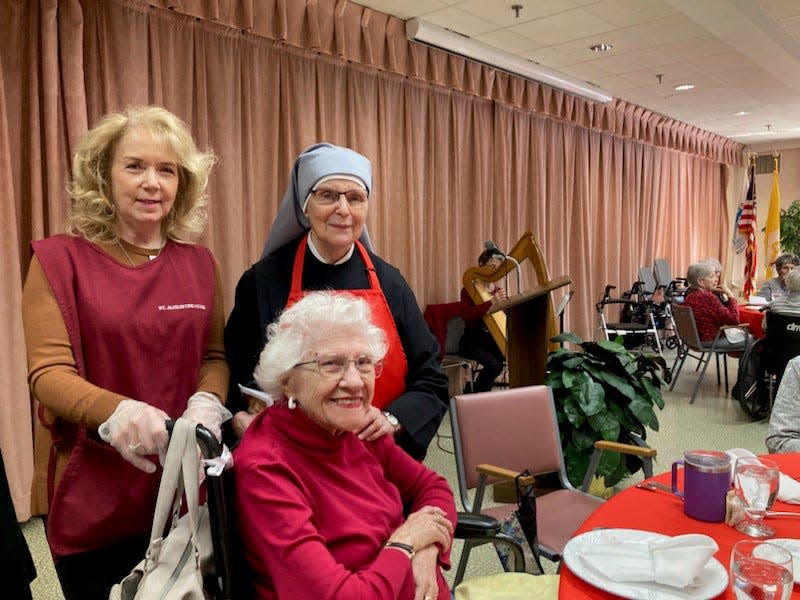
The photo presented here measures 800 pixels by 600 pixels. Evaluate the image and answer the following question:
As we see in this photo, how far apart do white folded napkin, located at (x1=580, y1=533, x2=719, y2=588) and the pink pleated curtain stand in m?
2.74

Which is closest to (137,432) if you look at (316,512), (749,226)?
(316,512)

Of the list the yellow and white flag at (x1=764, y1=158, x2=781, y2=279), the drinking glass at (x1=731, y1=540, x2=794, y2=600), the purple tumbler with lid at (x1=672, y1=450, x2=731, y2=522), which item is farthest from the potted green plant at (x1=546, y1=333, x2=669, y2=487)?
the yellow and white flag at (x1=764, y1=158, x2=781, y2=279)

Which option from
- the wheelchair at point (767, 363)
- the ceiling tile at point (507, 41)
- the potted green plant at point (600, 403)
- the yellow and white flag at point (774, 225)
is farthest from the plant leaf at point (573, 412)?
the yellow and white flag at point (774, 225)

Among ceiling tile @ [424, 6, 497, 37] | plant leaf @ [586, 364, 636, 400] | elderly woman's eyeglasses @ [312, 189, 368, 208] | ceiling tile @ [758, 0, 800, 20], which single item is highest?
ceiling tile @ [758, 0, 800, 20]

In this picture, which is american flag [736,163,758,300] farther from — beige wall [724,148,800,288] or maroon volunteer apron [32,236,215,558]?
maroon volunteer apron [32,236,215,558]

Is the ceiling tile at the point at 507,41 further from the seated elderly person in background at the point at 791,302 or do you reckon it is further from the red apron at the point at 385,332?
the red apron at the point at 385,332

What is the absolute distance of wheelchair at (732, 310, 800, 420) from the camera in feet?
13.5

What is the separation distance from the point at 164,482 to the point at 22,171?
256 centimetres

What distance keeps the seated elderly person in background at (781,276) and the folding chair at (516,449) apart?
15.2 feet

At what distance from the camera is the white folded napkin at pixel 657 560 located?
3.31ft

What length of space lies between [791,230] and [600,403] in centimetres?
825

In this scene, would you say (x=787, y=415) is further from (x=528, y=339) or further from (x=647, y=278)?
(x=647, y=278)

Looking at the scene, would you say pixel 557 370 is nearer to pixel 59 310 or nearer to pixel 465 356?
pixel 465 356

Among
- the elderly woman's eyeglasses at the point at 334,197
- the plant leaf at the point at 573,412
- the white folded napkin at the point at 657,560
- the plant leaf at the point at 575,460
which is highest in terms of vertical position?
the elderly woman's eyeglasses at the point at 334,197
